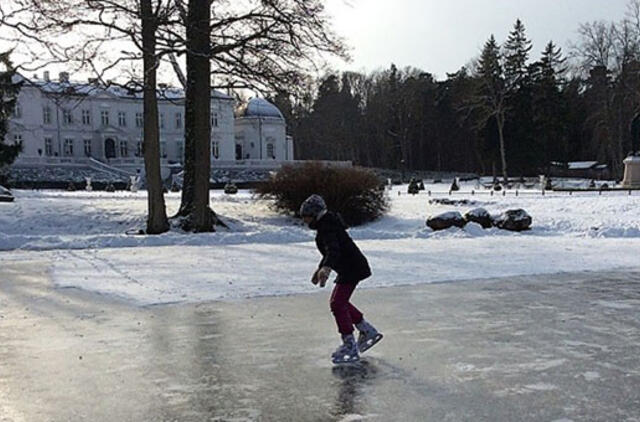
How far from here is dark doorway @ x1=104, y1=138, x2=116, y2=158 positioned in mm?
83250

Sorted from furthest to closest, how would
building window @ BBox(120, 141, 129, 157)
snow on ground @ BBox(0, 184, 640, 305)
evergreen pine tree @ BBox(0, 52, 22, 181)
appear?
building window @ BBox(120, 141, 129, 157) → evergreen pine tree @ BBox(0, 52, 22, 181) → snow on ground @ BBox(0, 184, 640, 305)

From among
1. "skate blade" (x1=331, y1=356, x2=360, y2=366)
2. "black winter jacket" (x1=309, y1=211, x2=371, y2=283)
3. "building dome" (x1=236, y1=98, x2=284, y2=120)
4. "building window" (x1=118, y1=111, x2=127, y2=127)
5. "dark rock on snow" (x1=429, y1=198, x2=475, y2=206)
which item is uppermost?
"building dome" (x1=236, y1=98, x2=284, y2=120)

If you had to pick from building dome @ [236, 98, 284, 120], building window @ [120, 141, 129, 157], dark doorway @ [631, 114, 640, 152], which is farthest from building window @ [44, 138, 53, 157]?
dark doorway @ [631, 114, 640, 152]

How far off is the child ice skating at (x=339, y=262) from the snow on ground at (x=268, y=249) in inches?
171

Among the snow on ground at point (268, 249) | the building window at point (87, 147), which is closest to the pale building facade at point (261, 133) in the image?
the building window at point (87, 147)

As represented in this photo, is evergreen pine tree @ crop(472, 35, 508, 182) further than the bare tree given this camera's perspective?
Yes

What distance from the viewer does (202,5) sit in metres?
23.0

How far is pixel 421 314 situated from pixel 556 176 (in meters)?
69.0

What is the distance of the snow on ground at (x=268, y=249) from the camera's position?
41.0 ft

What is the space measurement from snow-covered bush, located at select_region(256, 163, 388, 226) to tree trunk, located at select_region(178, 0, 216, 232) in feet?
15.3

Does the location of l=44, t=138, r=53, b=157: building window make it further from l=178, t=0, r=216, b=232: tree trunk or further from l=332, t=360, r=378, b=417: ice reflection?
l=332, t=360, r=378, b=417: ice reflection

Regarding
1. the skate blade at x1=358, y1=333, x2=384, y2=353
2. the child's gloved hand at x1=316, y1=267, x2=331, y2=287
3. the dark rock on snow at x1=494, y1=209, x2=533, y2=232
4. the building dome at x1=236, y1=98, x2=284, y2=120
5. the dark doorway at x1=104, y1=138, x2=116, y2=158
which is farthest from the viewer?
the building dome at x1=236, y1=98, x2=284, y2=120

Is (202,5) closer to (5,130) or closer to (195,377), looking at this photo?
(195,377)

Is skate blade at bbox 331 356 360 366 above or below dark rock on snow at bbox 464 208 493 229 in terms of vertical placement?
below
